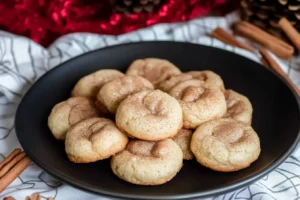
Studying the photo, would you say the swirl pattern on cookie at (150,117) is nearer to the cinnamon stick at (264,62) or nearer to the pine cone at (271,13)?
the cinnamon stick at (264,62)

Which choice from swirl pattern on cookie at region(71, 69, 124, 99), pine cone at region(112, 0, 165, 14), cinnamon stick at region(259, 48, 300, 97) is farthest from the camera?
pine cone at region(112, 0, 165, 14)

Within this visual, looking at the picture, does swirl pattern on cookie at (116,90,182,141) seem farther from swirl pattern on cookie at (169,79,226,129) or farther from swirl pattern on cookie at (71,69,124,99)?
swirl pattern on cookie at (71,69,124,99)

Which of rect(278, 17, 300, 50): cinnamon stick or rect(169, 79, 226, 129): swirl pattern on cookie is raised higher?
rect(169, 79, 226, 129): swirl pattern on cookie

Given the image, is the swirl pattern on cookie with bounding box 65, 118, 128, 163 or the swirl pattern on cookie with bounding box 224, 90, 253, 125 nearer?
the swirl pattern on cookie with bounding box 65, 118, 128, 163

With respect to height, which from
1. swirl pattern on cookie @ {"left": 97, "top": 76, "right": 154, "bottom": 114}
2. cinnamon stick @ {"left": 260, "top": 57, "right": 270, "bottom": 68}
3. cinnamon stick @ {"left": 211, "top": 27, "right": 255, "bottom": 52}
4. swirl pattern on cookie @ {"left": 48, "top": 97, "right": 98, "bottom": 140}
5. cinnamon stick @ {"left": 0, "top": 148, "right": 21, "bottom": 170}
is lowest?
cinnamon stick @ {"left": 260, "top": 57, "right": 270, "bottom": 68}

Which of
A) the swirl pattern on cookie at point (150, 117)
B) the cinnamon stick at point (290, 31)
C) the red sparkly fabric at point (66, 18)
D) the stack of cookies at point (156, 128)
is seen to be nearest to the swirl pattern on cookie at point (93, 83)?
the stack of cookies at point (156, 128)

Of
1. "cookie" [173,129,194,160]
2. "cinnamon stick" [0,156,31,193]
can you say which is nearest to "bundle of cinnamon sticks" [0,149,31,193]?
"cinnamon stick" [0,156,31,193]

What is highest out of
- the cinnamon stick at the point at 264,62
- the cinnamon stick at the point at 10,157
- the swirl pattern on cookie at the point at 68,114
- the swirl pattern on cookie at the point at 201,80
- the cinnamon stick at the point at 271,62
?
the swirl pattern on cookie at the point at 201,80

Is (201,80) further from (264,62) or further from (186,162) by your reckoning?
(264,62)
